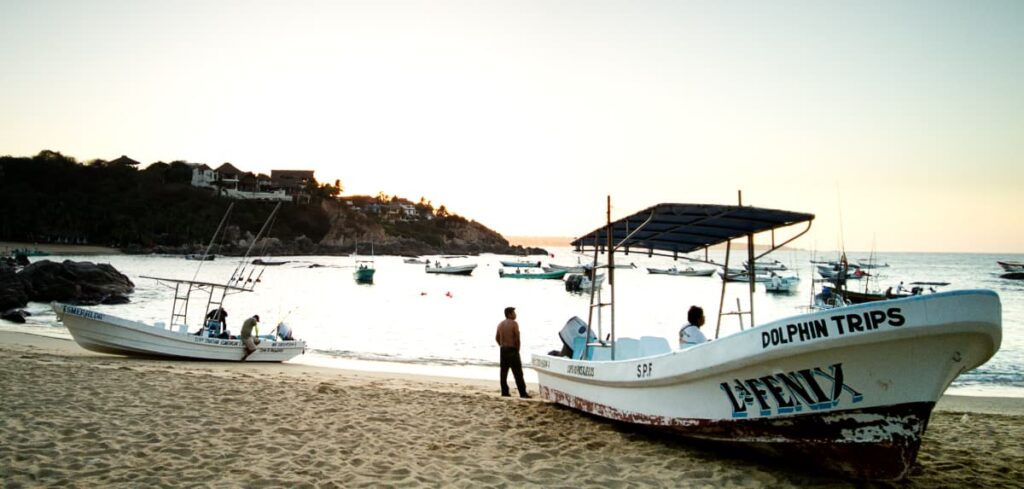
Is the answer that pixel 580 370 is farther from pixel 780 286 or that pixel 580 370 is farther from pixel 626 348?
pixel 780 286

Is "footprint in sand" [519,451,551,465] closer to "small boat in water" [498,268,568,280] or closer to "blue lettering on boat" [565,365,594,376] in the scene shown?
"blue lettering on boat" [565,365,594,376]

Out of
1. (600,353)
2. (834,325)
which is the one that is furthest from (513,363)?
(834,325)

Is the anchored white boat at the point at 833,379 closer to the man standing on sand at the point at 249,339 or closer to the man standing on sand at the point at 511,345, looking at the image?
the man standing on sand at the point at 511,345

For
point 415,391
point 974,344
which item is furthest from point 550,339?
point 974,344

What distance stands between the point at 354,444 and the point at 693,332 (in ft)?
16.2

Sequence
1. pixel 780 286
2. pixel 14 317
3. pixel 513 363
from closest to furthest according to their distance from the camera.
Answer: pixel 513 363, pixel 14 317, pixel 780 286

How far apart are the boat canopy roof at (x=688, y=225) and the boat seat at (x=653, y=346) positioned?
1.68m

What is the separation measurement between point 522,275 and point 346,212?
10363cm

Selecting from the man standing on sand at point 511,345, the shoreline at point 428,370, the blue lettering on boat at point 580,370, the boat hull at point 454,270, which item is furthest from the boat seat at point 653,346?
the boat hull at point 454,270

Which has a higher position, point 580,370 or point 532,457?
point 580,370

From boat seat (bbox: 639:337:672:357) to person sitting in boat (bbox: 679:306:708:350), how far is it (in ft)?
3.26

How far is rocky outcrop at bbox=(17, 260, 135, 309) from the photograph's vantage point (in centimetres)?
3725

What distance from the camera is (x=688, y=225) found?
29.8 feet

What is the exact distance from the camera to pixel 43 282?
38.2 m
